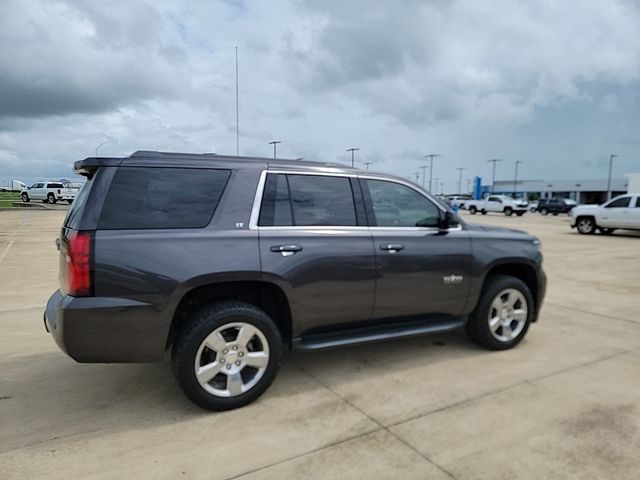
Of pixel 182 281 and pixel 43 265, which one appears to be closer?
pixel 182 281

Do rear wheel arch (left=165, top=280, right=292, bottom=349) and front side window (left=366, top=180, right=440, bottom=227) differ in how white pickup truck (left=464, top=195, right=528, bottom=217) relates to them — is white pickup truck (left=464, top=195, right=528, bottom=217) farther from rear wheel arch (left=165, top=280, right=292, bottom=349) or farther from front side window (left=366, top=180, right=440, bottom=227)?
rear wheel arch (left=165, top=280, right=292, bottom=349)

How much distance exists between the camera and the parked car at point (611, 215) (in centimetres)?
1752

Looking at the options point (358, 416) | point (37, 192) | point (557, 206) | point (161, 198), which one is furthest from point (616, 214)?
point (37, 192)

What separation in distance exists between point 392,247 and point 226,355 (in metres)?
1.63

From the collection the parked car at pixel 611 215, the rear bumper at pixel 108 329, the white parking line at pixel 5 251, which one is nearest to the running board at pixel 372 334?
the rear bumper at pixel 108 329

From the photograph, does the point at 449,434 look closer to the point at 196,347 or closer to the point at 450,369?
the point at 450,369

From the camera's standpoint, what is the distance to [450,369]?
162 inches

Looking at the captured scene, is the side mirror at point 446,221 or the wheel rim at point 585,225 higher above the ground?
the side mirror at point 446,221

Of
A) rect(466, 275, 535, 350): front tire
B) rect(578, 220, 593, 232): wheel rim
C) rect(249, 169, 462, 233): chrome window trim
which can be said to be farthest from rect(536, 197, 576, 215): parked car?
rect(249, 169, 462, 233): chrome window trim

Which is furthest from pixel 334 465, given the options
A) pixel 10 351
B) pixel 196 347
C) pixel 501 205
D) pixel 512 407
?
pixel 501 205

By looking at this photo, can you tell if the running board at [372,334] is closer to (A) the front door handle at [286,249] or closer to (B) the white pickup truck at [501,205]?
(A) the front door handle at [286,249]

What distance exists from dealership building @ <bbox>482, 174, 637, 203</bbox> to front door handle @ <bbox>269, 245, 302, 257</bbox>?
307 ft

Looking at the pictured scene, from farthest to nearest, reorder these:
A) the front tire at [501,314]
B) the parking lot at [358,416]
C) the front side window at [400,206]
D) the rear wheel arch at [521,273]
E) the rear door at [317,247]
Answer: the rear wheel arch at [521,273], the front tire at [501,314], the front side window at [400,206], the rear door at [317,247], the parking lot at [358,416]

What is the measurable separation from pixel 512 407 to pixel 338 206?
2033 millimetres
